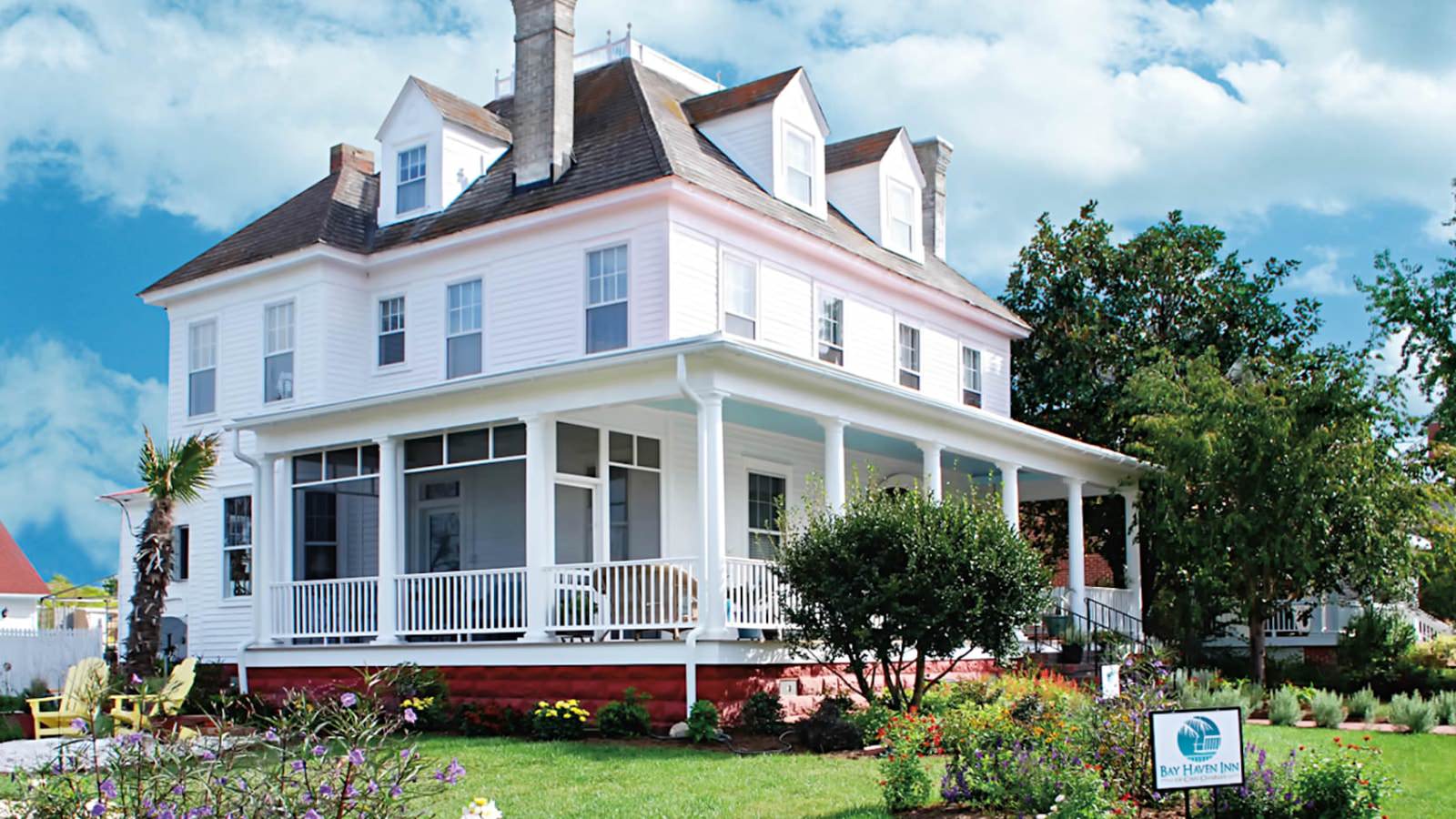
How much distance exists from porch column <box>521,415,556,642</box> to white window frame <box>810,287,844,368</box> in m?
6.78

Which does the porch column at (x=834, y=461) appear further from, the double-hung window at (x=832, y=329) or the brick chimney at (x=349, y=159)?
the brick chimney at (x=349, y=159)

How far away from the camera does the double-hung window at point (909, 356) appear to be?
1005 inches

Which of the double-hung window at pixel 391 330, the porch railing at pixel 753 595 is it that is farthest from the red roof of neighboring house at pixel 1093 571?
the porch railing at pixel 753 595

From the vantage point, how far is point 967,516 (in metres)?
15.1

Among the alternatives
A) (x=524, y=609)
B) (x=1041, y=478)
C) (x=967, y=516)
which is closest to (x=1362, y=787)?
(x=967, y=516)

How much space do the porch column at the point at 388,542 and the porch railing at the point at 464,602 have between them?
0.45 feet

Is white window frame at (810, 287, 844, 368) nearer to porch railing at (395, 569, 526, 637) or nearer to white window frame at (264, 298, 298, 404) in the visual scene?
porch railing at (395, 569, 526, 637)

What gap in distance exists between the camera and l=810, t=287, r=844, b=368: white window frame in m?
23.2

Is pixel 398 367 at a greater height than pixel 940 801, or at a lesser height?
greater

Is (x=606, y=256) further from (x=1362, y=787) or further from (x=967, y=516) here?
(x=1362, y=787)

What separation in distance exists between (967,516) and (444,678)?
7.01 metres

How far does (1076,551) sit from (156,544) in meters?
14.4

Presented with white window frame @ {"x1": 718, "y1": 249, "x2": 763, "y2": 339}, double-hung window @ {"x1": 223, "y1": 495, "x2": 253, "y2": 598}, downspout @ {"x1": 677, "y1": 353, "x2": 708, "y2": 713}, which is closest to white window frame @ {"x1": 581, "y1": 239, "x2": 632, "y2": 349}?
white window frame @ {"x1": 718, "y1": 249, "x2": 763, "y2": 339}

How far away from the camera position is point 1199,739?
9.11m
